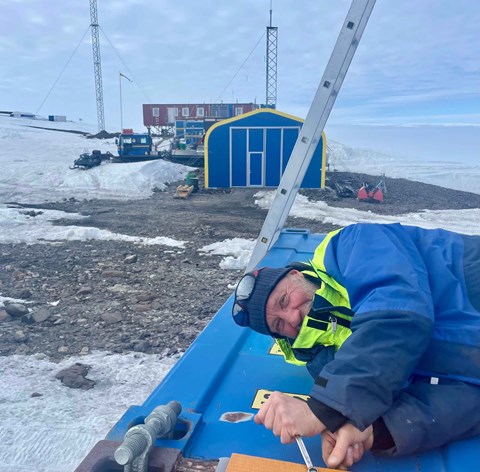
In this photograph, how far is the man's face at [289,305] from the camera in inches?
73.3

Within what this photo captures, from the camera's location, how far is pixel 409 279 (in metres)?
1.60

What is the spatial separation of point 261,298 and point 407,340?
0.60 metres

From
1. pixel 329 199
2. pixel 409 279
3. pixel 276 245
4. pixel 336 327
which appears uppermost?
pixel 409 279

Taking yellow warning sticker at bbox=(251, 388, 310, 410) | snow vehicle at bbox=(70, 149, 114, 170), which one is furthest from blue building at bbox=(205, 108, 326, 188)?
yellow warning sticker at bbox=(251, 388, 310, 410)

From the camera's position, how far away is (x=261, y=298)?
6.27 feet

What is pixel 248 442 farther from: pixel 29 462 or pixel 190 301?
pixel 190 301

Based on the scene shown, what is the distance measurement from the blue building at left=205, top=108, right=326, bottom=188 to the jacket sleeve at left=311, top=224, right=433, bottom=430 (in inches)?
643

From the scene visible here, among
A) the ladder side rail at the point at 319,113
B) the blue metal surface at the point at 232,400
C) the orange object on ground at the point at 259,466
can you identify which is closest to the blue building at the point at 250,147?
the ladder side rail at the point at 319,113

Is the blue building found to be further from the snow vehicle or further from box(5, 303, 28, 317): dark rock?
box(5, 303, 28, 317): dark rock

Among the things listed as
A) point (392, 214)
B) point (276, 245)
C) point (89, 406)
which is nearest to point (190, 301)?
point (276, 245)

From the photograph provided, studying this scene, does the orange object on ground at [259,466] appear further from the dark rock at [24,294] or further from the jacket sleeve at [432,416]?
the dark rock at [24,294]

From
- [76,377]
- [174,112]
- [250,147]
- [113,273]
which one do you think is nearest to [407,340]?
[76,377]

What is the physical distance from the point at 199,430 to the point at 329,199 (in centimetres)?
1370

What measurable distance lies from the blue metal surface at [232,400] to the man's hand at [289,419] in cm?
20
